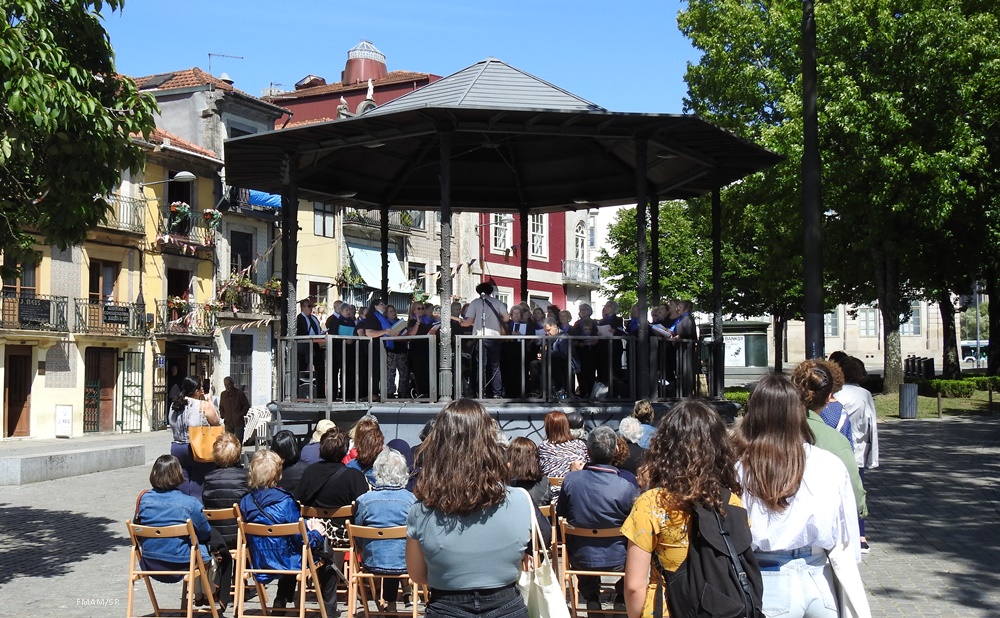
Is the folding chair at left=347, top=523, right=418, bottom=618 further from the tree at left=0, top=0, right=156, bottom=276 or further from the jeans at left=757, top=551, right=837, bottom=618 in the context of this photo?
the tree at left=0, top=0, right=156, bottom=276

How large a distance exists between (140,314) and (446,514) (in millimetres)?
36198

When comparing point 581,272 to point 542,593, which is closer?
point 542,593

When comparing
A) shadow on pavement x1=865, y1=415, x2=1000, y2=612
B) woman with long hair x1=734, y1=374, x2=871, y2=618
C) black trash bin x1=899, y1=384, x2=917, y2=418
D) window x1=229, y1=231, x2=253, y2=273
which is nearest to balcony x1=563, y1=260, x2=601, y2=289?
window x1=229, y1=231, x2=253, y2=273

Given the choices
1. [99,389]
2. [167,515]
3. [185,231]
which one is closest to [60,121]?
[167,515]

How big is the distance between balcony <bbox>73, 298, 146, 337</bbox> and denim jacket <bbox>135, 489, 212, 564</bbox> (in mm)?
30704

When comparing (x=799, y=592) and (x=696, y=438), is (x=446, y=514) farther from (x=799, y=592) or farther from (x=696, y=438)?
(x=799, y=592)

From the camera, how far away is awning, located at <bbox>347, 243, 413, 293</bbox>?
4662cm

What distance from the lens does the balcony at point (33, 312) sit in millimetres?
33844

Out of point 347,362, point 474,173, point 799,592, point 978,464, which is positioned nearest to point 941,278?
point 978,464

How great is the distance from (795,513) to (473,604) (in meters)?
1.35

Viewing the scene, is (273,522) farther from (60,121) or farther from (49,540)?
(49,540)

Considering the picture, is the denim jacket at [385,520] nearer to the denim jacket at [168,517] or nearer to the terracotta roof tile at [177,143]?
the denim jacket at [168,517]

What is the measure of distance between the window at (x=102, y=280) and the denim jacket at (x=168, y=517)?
1243 inches

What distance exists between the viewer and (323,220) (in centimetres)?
4544
